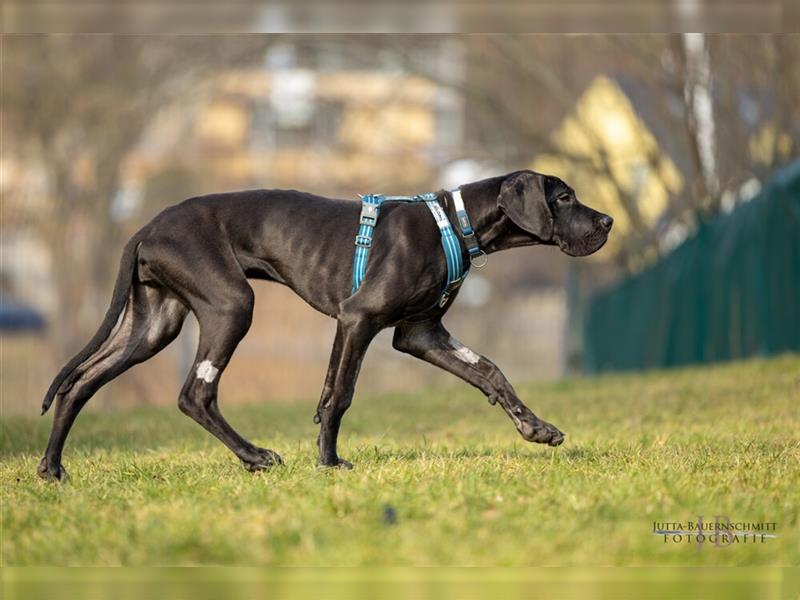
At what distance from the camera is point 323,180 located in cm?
2581

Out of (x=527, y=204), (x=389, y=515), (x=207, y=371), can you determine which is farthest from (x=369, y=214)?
(x=389, y=515)

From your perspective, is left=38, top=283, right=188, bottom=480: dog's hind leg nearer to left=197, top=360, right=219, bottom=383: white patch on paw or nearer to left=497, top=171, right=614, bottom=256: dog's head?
left=197, top=360, right=219, bottom=383: white patch on paw

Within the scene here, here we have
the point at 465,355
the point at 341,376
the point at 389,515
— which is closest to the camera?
the point at 389,515

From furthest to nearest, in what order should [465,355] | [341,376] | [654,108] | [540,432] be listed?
1. [654,108]
2. [465,355]
3. [540,432]
4. [341,376]

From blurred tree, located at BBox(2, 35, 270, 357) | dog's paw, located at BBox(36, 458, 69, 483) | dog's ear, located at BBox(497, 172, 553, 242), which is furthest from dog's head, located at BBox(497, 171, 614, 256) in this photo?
blurred tree, located at BBox(2, 35, 270, 357)

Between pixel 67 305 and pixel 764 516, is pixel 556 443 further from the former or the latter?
pixel 67 305

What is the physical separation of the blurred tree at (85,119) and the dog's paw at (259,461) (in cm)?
1714

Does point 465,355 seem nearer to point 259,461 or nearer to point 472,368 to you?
point 472,368

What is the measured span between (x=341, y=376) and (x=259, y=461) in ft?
2.02

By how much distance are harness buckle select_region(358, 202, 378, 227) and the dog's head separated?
0.65 meters

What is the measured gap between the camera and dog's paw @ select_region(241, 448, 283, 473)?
→ 641cm

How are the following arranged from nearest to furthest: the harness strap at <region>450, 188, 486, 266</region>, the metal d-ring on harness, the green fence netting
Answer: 1. the metal d-ring on harness
2. the harness strap at <region>450, 188, 486, 266</region>
3. the green fence netting

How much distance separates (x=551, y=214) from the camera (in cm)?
664

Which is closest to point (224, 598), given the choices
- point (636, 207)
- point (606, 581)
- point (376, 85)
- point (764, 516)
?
point (606, 581)
